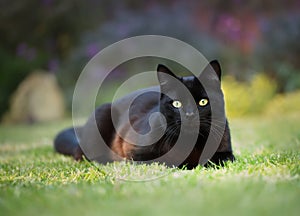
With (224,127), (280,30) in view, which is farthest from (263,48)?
(224,127)

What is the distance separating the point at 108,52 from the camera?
11.1 meters

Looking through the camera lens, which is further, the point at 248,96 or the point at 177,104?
the point at 248,96

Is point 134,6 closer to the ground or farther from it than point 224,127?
farther from it

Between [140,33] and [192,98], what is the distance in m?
8.50

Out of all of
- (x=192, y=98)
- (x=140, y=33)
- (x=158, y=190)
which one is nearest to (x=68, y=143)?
(x=192, y=98)

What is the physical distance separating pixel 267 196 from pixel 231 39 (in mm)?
10066

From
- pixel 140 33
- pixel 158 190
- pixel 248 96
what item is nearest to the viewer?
pixel 158 190

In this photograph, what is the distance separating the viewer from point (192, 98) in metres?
2.93

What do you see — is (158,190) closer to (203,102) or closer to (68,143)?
(203,102)

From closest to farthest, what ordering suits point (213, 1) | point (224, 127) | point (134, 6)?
point (224, 127)
point (213, 1)
point (134, 6)

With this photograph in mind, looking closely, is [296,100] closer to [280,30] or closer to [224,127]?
[280,30]

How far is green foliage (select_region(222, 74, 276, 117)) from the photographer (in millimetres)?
8481

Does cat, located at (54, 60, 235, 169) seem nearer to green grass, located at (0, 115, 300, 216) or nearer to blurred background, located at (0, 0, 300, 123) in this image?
green grass, located at (0, 115, 300, 216)

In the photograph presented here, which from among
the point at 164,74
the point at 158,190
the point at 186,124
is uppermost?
the point at 164,74
